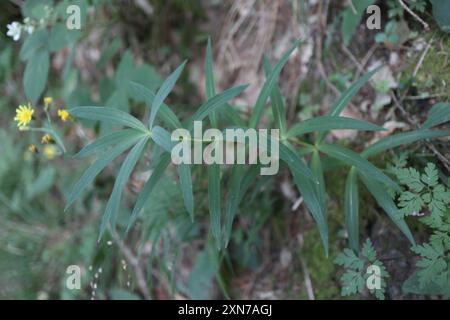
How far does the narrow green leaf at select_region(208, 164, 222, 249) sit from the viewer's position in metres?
1.31

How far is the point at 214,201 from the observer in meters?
→ 1.33

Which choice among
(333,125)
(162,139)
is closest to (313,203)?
(333,125)

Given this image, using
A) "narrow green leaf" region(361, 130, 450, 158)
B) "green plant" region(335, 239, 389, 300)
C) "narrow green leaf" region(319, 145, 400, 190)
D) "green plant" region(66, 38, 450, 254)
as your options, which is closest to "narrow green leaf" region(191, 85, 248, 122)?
"green plant" region(66, 38, 450, 254)

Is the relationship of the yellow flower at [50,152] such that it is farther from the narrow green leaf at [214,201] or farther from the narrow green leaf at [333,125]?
the narrow green leaf at [333,125]

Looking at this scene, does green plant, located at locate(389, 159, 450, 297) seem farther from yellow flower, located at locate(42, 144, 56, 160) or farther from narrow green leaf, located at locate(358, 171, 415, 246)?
yellow flower, located at locate(42, 144, 56, 160)

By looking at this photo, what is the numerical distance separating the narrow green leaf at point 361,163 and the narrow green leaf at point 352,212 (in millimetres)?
90

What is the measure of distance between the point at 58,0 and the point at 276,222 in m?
1.41

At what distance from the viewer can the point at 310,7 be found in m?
2.10

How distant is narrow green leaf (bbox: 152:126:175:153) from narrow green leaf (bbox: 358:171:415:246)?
2.07 ft

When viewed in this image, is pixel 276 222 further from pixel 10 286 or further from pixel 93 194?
pixel 10 286

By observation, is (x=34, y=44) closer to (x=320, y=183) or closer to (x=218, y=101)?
(x=218, y=101)

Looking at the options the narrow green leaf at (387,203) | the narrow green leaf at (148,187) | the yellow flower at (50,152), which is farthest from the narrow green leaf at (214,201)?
the yellow flower at (50,152)

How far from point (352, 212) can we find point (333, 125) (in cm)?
30
